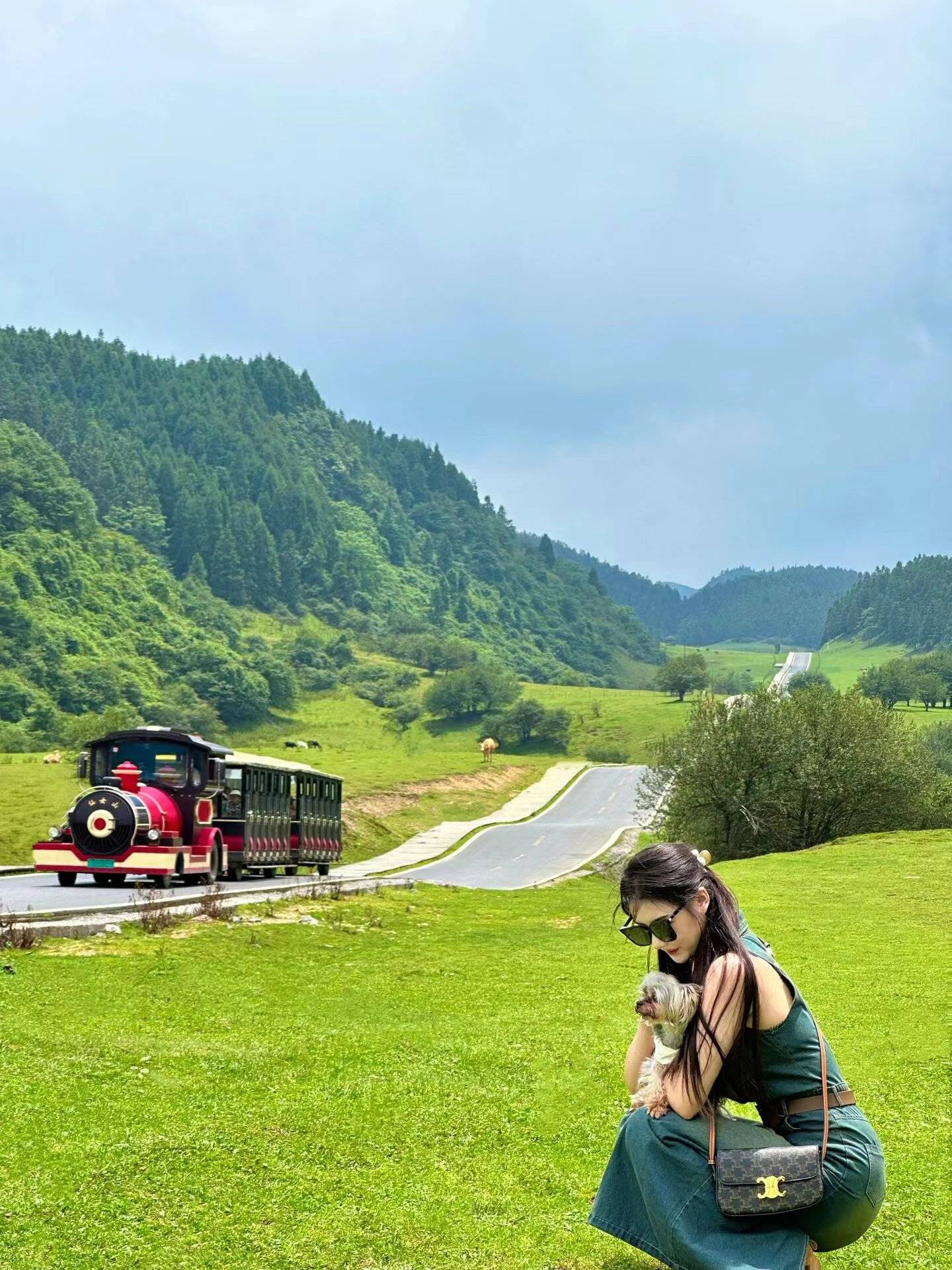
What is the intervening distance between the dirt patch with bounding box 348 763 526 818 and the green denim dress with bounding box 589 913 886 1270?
63931 millimetres

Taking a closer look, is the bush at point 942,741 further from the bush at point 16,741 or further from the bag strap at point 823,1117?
the bag strap at point 823,1117

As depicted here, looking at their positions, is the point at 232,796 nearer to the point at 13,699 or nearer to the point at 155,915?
the point at 155,915

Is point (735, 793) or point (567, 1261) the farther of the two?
point (735, 793)

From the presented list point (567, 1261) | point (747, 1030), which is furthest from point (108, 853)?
point (747, 1030)

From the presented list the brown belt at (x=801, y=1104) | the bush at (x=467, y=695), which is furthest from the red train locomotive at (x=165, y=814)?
the bush at (x=467, y=695)

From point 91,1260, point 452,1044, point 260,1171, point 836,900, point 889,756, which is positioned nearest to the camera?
point 91,1260

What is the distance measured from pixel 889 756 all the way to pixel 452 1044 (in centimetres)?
4375

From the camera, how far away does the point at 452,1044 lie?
1188cm

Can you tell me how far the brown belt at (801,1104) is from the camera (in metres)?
5.32

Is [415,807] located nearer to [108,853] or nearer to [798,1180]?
[108,853]

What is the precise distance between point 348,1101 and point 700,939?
5.14 meters

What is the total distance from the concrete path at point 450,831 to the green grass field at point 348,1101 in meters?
24.0

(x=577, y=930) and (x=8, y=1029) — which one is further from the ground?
(x=8, y=1029)

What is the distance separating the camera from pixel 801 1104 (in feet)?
17.5
